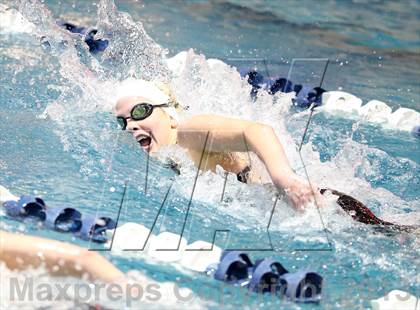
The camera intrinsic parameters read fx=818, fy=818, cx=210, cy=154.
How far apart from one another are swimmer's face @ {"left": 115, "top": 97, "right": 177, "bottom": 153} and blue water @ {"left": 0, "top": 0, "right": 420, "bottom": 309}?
21cm

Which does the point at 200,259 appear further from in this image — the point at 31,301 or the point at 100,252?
the point at 31,301

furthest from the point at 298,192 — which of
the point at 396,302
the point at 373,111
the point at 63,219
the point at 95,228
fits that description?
the point at 373,111

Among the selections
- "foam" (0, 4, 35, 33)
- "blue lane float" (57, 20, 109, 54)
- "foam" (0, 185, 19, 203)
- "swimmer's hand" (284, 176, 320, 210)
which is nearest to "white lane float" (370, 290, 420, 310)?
"swimmer's hand" (284, 176, 320, 210)

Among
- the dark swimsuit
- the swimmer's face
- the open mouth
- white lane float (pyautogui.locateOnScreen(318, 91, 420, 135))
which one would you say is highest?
white lane float (pyautogui.locateOnScreen(318, 91, 420, 135))

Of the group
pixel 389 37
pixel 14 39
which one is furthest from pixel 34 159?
pixel 389 37

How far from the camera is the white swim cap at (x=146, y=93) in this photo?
3.33 metres

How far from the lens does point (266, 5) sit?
780 centimetres

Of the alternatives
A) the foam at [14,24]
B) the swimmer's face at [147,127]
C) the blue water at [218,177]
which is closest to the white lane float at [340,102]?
the blue water at [218,177]

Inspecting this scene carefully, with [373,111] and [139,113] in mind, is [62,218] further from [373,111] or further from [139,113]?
[373,111]

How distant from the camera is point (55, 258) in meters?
2.24

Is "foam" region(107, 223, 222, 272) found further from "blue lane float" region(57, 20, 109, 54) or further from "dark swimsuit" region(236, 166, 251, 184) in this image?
"blue lane float" region(57, 20, 109, 54)

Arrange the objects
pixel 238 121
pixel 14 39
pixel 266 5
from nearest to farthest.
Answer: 1. pixel 238 121
2. pixel 14 39
3. pixel 266 5

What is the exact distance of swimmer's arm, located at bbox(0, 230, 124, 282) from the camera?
2.22 meters

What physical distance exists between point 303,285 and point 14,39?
3879 millimetres
